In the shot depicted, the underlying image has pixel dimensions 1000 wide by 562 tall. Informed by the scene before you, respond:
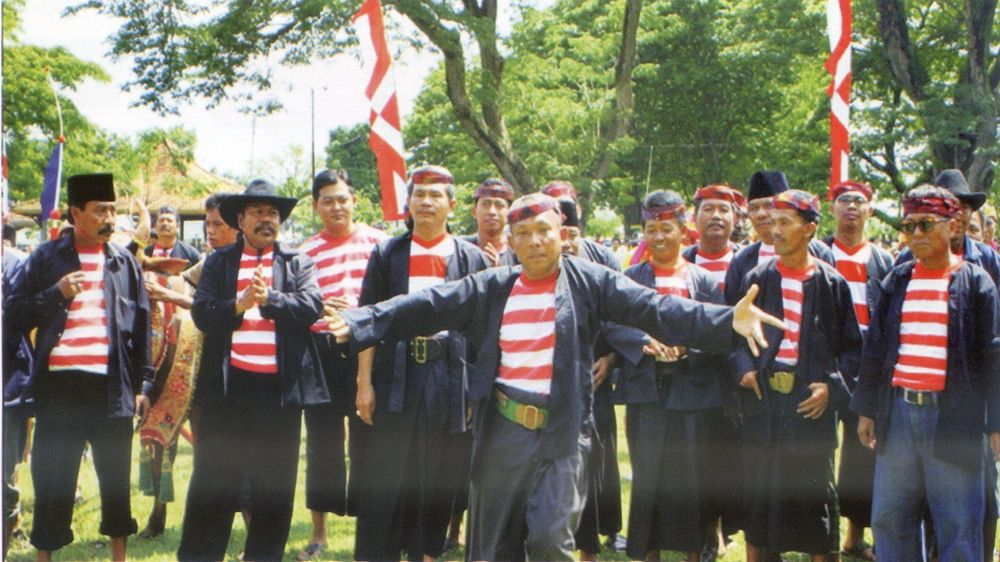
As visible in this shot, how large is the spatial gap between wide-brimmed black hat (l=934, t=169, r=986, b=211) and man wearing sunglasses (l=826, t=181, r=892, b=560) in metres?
0.53

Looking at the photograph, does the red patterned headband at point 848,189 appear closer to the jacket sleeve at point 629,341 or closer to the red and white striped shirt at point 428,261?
the jacket sleeve at point 629,341

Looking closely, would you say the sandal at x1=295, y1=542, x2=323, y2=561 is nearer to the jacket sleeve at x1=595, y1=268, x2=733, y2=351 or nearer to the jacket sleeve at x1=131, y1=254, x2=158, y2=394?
the jacket sleeve at x1=131, y1=254, x2=158, y2=394

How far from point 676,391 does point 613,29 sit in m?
31.5

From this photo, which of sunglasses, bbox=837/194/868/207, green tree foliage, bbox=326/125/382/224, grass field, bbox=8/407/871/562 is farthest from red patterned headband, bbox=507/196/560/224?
green tree foliage, bbox=326/125/382/224

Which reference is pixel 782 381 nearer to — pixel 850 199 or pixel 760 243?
pixel 760 243

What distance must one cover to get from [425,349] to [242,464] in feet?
3.81

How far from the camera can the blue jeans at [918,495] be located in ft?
17.0

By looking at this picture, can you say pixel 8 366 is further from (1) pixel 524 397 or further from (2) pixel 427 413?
(1) pixel 524 397

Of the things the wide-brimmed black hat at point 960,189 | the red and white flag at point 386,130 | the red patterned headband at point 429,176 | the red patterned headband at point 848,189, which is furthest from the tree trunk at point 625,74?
the red patterned headband at point 429,176

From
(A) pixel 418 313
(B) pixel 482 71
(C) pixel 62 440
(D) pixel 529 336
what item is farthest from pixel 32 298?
(B) pixel 482 71

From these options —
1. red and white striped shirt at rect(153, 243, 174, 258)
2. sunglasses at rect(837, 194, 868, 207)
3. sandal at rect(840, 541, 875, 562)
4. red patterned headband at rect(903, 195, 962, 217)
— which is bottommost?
sandal at rect(840, 541, 875, 562)

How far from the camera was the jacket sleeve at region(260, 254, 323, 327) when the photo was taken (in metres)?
5.71

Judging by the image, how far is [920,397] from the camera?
17.4 feet

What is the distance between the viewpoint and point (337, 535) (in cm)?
756
